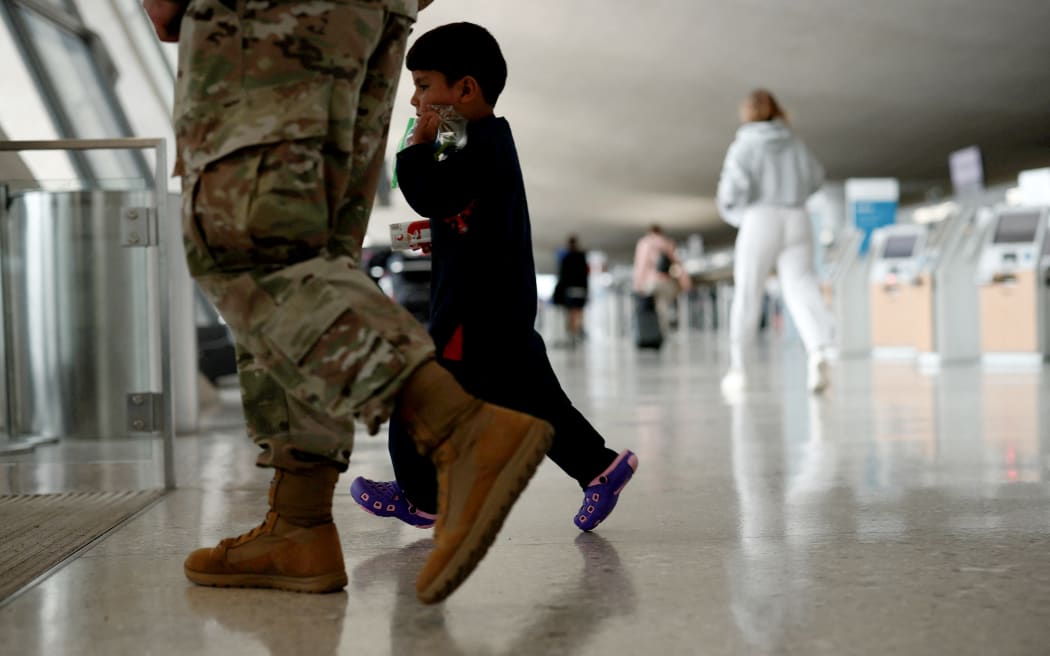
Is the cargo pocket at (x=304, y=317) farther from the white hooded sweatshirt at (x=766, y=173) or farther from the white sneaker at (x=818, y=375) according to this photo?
the white sneaker at (x=818, y=375)

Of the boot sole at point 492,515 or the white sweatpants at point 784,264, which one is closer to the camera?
the boot sole at point 492,515

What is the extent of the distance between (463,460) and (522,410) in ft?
1.65

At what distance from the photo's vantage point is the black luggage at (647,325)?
12500mm

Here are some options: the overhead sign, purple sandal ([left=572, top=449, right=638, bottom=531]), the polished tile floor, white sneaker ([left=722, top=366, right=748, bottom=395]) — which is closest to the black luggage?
white sneaker ([left=722, top=366, right=748, bottom=395])

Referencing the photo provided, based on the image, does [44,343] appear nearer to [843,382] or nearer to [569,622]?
[569,622]

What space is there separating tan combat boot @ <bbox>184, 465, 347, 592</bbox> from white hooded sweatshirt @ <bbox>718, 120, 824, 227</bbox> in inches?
176

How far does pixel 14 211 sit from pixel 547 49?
9306 mm

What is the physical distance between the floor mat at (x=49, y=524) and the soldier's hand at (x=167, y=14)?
35.5 inches

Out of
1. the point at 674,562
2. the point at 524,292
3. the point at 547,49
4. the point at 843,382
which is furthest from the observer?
the point at 547,49

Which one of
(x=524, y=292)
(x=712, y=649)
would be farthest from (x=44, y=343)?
(x=712, y=649)

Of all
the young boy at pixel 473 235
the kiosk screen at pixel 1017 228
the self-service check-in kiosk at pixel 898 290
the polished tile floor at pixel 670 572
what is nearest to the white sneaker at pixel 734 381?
the polished tile floor at pixel 670 572

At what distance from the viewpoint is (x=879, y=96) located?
14.4 m

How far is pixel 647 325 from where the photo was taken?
12.6 meters

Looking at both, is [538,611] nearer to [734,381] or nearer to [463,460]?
[463,460]
